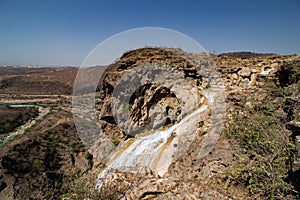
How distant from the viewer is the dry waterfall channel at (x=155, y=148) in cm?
793

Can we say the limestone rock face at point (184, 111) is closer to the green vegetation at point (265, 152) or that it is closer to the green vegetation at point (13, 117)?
Answer: the green vegetation at point (265, 152)

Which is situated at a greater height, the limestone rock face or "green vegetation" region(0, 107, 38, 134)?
the limestone rock face

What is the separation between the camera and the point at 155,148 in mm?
9406

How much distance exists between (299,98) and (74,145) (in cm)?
3292

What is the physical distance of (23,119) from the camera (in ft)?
168

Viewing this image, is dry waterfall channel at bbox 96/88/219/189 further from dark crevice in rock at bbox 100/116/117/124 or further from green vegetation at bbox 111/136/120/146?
dark crevice in rock at bbox 100/116/117/124

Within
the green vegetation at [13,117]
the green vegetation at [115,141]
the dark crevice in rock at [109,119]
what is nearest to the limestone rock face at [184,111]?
the dark crevice in rock at [109,119]

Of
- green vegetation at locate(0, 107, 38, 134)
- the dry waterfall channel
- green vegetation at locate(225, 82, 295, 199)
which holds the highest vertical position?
green vegetation at locate(225, 82, 295, 199)

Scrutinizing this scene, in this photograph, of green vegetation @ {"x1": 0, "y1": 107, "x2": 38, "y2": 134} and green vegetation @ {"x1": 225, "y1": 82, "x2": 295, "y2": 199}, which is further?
green vegetation @ {"x1": 0, "y1": 107, "x2": 38, "y2": 134}

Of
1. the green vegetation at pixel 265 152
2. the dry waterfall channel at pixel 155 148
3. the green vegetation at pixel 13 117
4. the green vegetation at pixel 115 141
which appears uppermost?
the green vegetation at pixel 265 152

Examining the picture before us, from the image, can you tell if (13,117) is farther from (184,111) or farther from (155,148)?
(184,111)

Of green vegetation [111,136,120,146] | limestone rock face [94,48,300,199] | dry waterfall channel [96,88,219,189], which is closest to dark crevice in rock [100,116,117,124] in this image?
limestone rock face [94,48,300,199]

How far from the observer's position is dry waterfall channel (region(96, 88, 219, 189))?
7.93 meters

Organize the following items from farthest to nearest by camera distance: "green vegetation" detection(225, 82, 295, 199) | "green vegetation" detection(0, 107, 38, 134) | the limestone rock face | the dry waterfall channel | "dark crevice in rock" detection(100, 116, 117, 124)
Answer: "green vegetation" detection(0, 107, 38, 134), "dark crevice in rock" detection(100, 116, 117, 124), the dry waterfall channel, the limestone rock face, "green vegetation" detection(225, 82, 295, 199)
